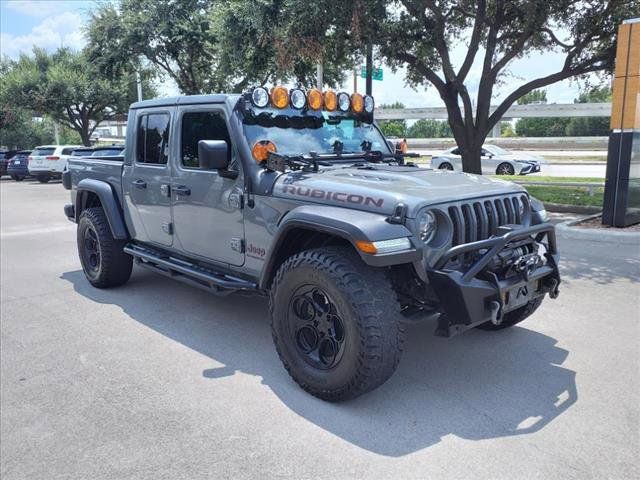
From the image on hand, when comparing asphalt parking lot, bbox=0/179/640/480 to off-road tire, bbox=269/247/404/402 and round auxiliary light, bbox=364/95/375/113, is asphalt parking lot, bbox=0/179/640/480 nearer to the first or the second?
off-road tire, bbox=269/247/404/402

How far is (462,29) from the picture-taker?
1412cm

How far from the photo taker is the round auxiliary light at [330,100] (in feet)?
15.6

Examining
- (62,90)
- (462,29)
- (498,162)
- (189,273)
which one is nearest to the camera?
(189,273)

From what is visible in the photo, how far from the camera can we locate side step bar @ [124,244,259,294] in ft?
14.2

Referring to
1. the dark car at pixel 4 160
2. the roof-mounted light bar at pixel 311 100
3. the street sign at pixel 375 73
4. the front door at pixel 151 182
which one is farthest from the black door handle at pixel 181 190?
the dark car at pixel 4 160

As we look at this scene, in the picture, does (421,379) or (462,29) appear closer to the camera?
(421,379)

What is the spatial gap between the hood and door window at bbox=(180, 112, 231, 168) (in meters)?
0.78

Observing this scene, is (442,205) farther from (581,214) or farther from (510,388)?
(581,214)

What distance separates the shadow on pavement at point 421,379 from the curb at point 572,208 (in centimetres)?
706

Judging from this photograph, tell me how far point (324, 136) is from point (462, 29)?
36.1 feet

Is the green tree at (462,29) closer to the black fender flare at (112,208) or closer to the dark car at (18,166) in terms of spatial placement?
the black fender flare at (112,208)

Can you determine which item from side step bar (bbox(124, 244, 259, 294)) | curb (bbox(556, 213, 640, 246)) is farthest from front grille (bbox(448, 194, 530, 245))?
curb (bbox(556, 213, 640, 246))

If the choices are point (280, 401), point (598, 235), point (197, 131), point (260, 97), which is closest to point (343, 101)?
Answer: point (260, 97)

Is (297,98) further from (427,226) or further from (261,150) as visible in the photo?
(427,226)
